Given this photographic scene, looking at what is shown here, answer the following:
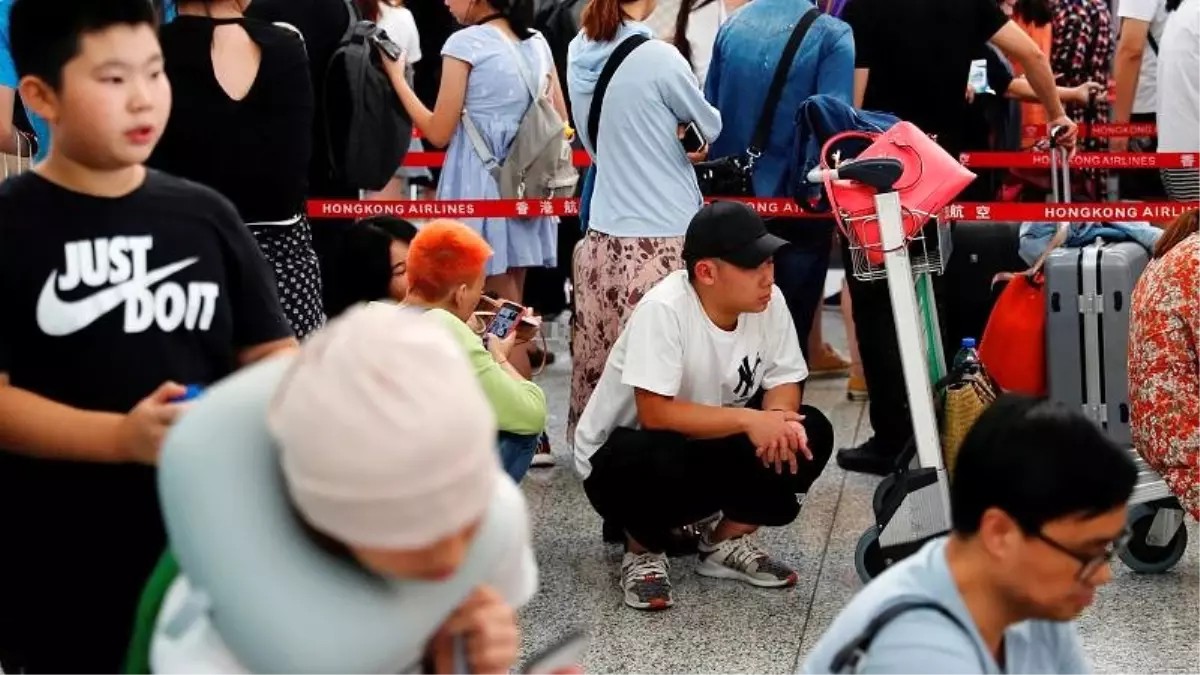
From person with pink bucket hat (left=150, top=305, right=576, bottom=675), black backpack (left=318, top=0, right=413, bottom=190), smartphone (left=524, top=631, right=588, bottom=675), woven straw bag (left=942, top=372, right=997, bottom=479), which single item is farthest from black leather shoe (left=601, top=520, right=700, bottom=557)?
person with pink bucket hat (left=150, top=305, right=576, bottom=675)

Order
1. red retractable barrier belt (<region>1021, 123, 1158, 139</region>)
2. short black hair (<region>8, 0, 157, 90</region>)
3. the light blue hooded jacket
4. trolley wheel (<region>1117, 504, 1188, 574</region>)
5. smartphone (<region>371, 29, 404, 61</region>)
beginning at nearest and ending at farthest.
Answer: short black hair (<region>8, 0, 157, 90</region>)
trolley wheel (<region>1117, 504, 1188, 574</region>)
the light blue hooded jacket
smartphone (<region>371, 29, 404, 61</region>)
red retractable barrier belt (<region>1021, 123, 1158, 139</region>)

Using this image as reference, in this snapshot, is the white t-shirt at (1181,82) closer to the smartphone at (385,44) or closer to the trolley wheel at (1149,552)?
the trolley wheel at (1149,552)

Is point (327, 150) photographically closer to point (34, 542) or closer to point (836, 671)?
point (34, 542)

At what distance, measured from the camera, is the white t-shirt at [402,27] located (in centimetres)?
735

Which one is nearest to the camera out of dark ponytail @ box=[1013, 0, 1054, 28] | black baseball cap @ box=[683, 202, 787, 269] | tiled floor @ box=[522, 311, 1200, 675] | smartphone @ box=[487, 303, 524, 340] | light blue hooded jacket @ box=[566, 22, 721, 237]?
tiled floor @ box=[522, 311, 1200, 675]

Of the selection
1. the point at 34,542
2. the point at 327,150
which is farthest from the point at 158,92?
the point at 327,150

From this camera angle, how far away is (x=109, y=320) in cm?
236

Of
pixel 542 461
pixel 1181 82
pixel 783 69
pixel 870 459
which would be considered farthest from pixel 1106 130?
pixel 542 461

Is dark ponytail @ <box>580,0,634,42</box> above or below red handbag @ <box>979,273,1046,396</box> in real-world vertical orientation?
above

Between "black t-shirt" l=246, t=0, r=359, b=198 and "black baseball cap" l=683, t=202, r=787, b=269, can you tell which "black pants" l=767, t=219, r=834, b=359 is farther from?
"black t-shirt" l=246, t=0, r=359, b=198

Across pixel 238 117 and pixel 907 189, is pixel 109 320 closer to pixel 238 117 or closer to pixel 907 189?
pixel 238 117

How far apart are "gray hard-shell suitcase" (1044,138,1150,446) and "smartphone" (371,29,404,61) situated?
2.05m

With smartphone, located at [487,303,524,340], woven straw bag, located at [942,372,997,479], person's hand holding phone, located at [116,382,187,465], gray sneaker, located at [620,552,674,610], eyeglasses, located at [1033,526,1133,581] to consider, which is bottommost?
gray sneaker, located at [620,552,674,610]

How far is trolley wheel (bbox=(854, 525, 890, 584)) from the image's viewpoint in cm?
468
